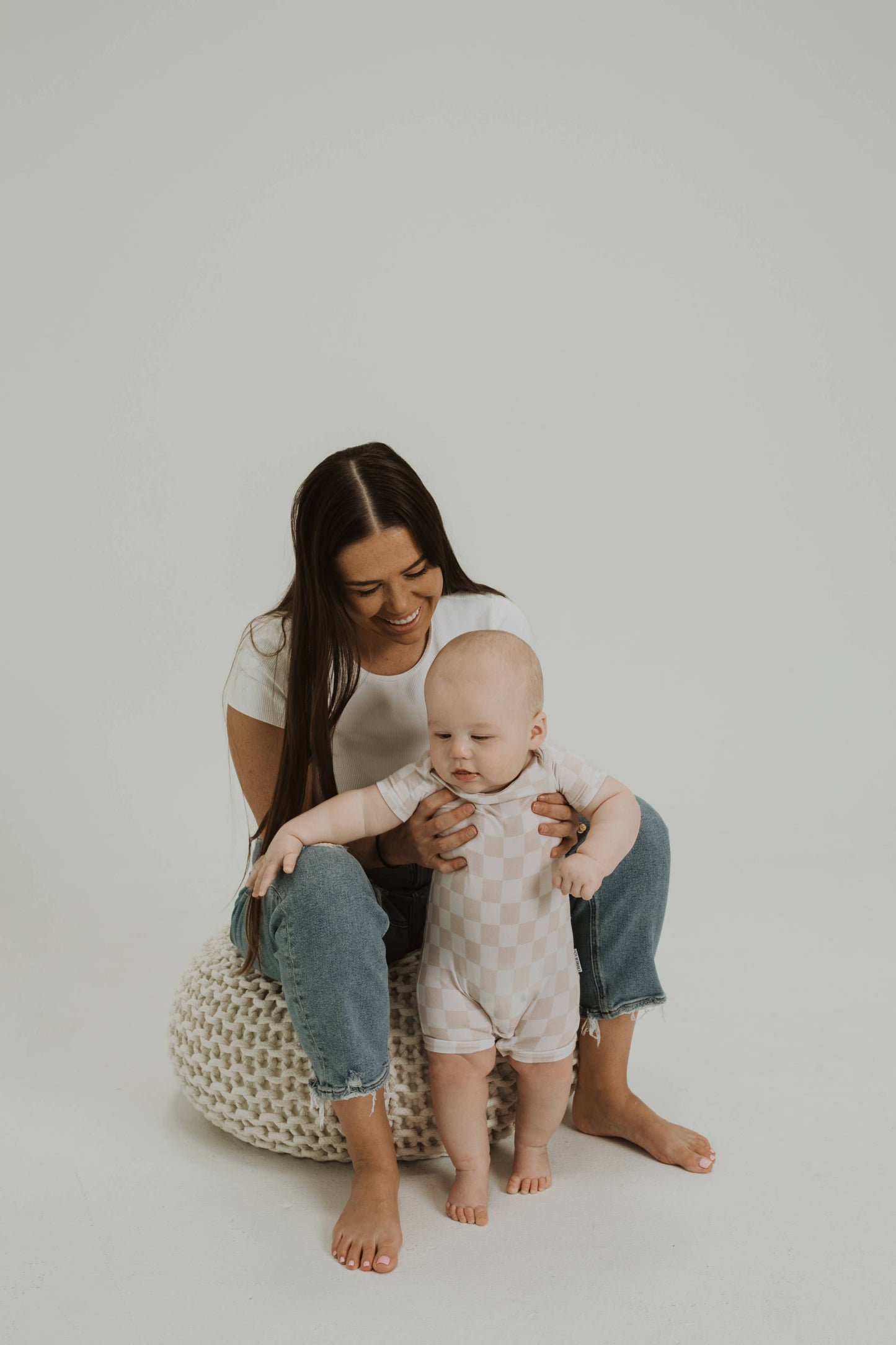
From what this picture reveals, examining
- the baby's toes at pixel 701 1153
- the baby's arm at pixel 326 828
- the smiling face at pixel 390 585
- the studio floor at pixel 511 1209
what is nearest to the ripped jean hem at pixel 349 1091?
the studio floor at pixel 511 1209

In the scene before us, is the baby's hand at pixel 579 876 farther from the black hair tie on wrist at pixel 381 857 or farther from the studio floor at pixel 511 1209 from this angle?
the studio floor at pixel 511 1209

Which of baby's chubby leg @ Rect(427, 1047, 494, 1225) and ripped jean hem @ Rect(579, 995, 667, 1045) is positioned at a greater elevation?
ripped jean hem @ Rect(579, 995, 667, 1045)

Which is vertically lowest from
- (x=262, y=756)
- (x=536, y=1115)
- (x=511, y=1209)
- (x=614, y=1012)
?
(x=511, y=1209)

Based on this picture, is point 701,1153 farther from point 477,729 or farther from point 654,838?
point 477,729

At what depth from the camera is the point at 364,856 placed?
2150 millimetres

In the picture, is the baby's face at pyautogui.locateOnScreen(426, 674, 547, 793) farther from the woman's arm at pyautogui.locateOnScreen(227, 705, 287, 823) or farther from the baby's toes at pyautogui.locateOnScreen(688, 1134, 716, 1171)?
the baby's toes at pyautogui.locateOnScreen(688, 1134, 716, 1171)

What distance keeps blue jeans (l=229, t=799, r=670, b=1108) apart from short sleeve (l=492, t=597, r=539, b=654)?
0.40m

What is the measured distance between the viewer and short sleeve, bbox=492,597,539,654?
2232 mm

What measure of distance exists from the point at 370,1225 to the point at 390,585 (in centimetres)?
94

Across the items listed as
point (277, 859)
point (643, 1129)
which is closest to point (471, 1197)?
point (643, 1129)

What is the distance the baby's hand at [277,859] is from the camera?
190 cm

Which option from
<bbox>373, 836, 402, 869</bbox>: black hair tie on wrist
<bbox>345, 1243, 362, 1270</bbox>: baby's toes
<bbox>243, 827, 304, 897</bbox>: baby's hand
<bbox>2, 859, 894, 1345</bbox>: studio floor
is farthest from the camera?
<bbox>373, 836, 402, 869</bbox>: black hair tie on wrist

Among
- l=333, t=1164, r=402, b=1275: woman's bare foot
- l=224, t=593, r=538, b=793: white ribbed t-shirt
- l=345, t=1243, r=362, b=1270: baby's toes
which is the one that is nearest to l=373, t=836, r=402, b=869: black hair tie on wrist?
l=224, t=593, r=538, b=793: white ribbed t-shirt

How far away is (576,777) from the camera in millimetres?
1948
